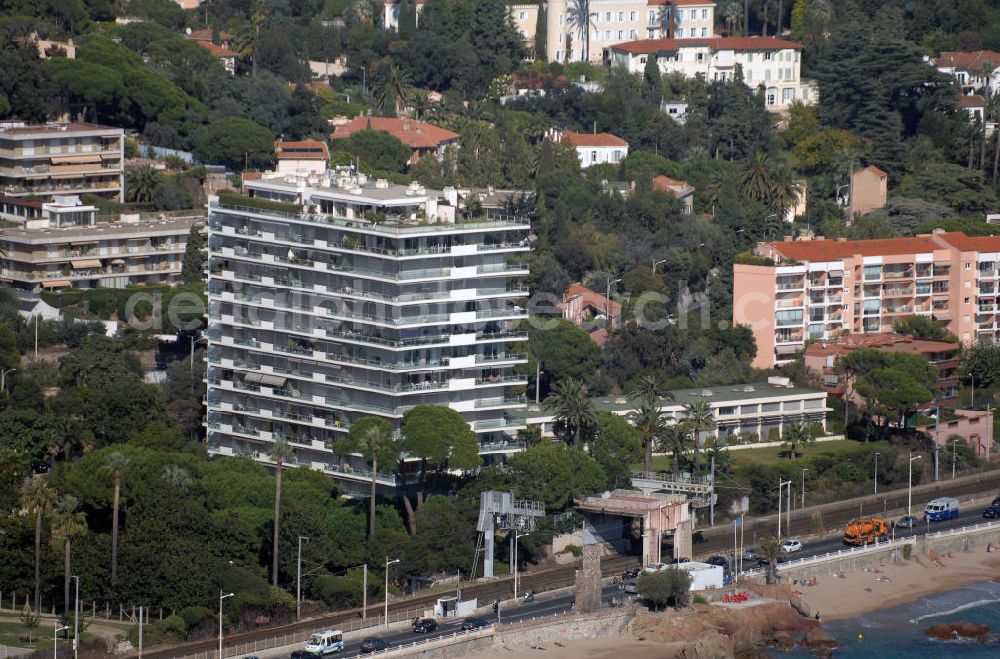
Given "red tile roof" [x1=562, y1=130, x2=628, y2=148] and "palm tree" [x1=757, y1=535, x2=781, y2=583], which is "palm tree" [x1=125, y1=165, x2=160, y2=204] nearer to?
"red tile roof" [x1=562, y1=130, x2=628, y2=148]

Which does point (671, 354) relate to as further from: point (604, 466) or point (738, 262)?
point (604, 466)

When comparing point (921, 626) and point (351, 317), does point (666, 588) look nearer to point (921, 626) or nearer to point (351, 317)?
point (921, 626)

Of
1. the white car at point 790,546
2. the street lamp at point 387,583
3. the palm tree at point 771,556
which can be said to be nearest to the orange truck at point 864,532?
the white car at point 790,546

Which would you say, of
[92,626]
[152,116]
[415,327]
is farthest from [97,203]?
[92,626]

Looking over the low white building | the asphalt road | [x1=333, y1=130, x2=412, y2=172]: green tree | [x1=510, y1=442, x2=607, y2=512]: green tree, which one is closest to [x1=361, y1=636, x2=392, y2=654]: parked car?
the asphalt road

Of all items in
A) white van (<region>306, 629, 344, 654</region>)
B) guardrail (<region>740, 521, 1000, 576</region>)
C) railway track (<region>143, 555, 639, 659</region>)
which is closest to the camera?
white van (<region>306, 629, 344, 654</region>)

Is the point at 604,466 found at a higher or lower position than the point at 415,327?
lower
